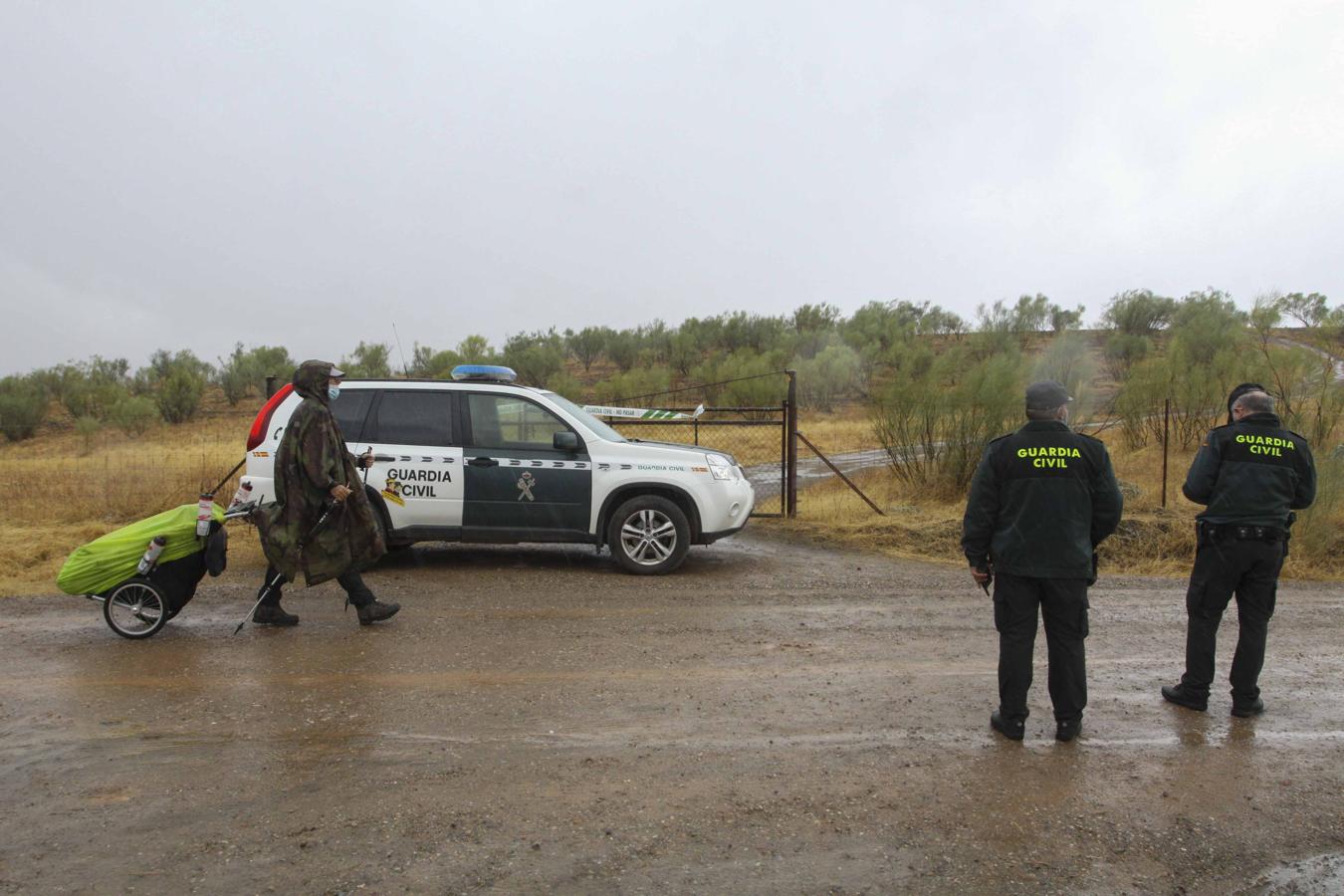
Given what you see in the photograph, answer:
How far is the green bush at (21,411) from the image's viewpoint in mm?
35375

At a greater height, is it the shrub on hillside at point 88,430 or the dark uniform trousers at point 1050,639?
the shrub on hillside at point 88,430

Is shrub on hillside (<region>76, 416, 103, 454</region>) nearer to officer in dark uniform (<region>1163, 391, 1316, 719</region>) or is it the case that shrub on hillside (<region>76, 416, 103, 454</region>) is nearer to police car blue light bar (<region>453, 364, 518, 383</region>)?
police car blue light bar (<region>453, 364, 518, 383</region>)

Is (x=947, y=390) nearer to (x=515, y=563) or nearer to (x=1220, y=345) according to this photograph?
(x=515, y=563)

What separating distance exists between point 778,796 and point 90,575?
194 inches

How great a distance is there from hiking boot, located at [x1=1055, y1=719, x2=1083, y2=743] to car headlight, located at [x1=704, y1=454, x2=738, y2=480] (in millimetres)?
4690

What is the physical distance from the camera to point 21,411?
35781 mm

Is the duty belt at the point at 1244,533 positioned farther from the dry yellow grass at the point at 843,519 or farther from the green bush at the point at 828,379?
the green bush at the point at 828,379

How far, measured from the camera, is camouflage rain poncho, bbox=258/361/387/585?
6285 millimetres

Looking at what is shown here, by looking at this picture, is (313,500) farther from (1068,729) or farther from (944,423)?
(944,423)

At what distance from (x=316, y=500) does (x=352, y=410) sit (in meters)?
2.61

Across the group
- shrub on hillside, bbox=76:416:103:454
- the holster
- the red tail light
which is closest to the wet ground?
the holster

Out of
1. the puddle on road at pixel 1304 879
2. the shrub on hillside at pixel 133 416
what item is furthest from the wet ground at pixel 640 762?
the shrub on hillside at pixel 133 416

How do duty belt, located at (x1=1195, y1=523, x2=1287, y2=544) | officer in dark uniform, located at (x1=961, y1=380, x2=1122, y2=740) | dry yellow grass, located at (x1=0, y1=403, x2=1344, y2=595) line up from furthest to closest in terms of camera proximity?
1. dry yellow grass, located at (x1=0, y1=403, x2=1344, y2=595)
2. duty belt, located at (x1=1195, y1=523, x2=1287, y2=544)
3. officer in dark uniform, located at (x1=961, y1=380, x2=1122, y2=740)

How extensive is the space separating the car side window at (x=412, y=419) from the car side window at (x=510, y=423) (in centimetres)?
25
